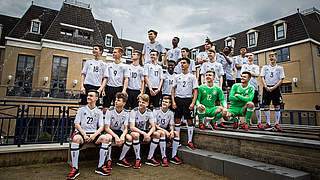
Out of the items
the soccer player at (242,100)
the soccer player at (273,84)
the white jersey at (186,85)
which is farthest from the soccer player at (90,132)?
the soccer player at (273,84)

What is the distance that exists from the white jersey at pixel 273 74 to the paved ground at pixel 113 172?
3.56 metres

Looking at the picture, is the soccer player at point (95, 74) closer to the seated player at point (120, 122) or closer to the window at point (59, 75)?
the seated player at point (120, 122)

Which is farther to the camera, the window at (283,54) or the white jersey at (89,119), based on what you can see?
the window at (283,54)

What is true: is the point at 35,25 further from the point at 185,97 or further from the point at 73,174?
the point at 73,174

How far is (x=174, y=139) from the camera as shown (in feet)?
15.8

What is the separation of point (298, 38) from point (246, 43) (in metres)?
5.98

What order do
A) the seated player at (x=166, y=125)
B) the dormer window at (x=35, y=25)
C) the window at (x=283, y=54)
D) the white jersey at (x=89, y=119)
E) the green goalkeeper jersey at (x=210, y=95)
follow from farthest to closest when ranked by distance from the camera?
1. the dormer window at (x=35, y=25)
2. the window at (x=283, y=54)
3. the green goalkeeper jersey at (x=210, y=95)
4. the seated player at (x=166, y=125)
5. the white jersey at (x=89, y=119)

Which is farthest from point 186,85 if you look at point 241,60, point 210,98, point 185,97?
point 241,60

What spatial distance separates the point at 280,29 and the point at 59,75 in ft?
82.7

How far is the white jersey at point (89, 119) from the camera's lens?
402 centimetres

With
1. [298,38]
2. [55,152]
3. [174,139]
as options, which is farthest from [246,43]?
[55,152]

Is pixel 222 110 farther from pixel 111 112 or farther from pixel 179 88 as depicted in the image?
pixel 111 112

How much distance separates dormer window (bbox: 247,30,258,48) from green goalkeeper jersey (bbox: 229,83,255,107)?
20.9 m

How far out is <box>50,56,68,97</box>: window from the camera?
19484mm
